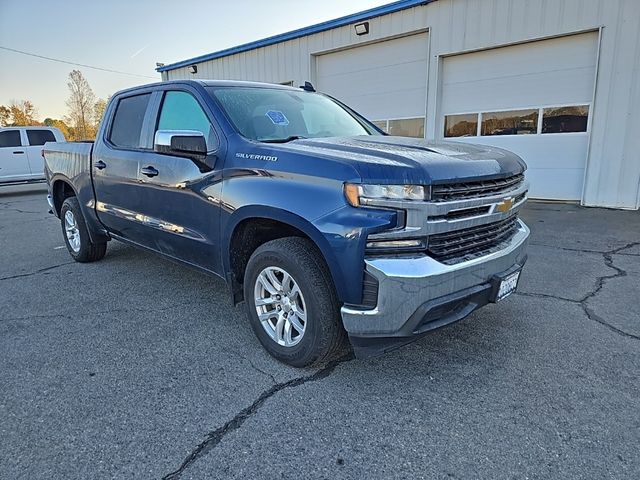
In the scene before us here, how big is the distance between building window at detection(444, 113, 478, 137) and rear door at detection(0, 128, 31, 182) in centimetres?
1298

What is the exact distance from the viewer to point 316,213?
243cm

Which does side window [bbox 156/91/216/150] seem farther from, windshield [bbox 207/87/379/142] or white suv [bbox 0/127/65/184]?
white suv [bbox 0/127/65/184]

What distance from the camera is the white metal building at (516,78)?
8258mm

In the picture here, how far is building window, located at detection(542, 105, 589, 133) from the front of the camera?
28.9ft

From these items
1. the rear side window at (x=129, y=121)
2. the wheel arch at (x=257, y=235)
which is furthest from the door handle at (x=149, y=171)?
the wheel arch at (x=257, y=235)

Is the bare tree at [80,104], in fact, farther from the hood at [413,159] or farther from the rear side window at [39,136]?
the hood at [413,159]

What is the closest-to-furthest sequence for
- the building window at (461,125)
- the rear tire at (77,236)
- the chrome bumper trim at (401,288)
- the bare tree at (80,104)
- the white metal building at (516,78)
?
the chrome bumper trim at (401,288) < the rear tire at (77,236) < the white metal building at (516,78) < the building window at (461,125) < the bare tree at (80,104)

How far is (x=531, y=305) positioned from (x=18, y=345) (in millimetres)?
4178

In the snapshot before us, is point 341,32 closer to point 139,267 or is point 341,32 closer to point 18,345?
point 139,267

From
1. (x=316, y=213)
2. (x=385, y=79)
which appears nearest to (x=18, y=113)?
(x=385, y=79)

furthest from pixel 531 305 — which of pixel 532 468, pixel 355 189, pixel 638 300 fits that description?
pixel 355 189

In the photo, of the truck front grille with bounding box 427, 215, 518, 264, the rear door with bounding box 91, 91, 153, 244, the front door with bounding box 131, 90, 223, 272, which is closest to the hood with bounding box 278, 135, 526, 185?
the truck front grille with bounding box 427, 215, 518, 264

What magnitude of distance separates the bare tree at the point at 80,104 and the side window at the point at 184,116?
4945 centimetres

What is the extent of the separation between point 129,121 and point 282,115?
1763mm
